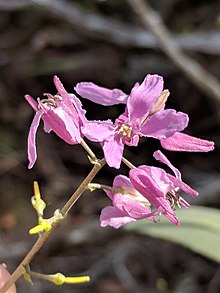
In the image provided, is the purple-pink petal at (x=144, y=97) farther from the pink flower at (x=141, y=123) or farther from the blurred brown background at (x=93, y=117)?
the blurred brown background at (x=93, y=117)

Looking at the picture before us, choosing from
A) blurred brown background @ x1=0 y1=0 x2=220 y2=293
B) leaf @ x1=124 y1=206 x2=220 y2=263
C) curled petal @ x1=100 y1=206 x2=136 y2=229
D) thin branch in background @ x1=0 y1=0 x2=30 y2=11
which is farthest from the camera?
thin branch in background @ x1=0 y1=0 x2=30 y2=11

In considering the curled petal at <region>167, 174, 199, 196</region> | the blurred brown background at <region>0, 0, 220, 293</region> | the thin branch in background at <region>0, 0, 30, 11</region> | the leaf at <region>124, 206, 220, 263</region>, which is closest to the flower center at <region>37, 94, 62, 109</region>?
the curled petal at <region>167, 174, 199, 196</region>

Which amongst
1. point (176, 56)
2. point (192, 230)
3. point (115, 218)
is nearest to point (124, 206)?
point (115, 218)

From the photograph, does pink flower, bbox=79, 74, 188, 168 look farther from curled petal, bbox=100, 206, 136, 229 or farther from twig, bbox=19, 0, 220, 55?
twig, bbox=19, 0, 220, 55

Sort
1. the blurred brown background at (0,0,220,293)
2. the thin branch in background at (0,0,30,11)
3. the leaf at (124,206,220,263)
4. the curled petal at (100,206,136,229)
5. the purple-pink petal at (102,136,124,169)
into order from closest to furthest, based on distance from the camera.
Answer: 1. the purple-pink petal at (102,136,124,169)
2. the curled petal at (100,206,136,229)
3. the leaf at (124,206,220,263)
4. the blurred brown background at (0,0,220,293)
5. the thin branch in background at (0,0,30,11)

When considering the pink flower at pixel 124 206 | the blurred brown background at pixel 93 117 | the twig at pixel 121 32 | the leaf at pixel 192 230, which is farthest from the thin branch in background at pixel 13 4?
the pink flower at pixel 124 206

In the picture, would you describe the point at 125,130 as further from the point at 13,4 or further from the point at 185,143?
the point at 13,4

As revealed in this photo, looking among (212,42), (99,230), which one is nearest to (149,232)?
(99,230)

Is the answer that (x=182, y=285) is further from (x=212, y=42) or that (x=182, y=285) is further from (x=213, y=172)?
(x=212, y=42)
